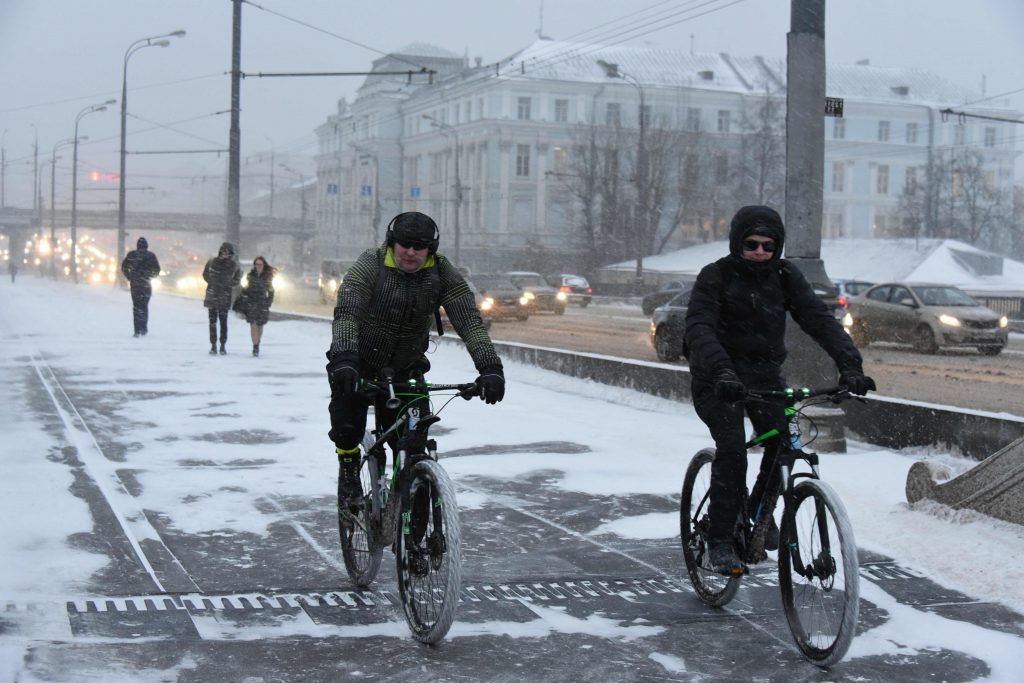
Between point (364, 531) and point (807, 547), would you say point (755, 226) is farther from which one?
point (364, 531)

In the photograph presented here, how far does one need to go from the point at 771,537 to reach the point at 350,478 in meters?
Answer: 1.93

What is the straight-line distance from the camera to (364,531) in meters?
6.07

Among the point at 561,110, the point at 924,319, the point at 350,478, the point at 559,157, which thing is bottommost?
the point at 350,478

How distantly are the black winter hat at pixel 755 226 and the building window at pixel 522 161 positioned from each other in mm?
90319

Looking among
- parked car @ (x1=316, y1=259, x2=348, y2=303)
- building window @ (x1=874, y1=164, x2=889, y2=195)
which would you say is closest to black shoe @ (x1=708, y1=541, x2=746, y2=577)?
parked car @ (x1=316, y1=259, x2=348, y2=303)

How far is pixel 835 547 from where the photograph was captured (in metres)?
4.98

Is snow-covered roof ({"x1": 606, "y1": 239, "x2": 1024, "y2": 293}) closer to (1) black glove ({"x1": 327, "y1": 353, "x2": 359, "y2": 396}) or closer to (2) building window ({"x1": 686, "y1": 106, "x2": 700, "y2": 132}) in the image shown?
(2) building window ({"x1": 686, "y1": 106, "x2": 700, "y2": 132})

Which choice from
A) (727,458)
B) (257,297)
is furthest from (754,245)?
(257,297)

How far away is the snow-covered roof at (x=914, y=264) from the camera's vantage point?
177ft

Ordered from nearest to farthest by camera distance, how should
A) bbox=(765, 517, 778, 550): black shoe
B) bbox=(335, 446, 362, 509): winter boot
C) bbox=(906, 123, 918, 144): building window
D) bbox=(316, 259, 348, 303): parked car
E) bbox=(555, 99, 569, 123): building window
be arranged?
bbox=(765, 517, 778, 550): black shoe < bbox=(335, 446, 362, 509): winter boot < bbox=(316, 259, 348, 303): parked car < bbox=(555, 99, 569, 123): building window < bbox=(906, 123, 918, 144): building window

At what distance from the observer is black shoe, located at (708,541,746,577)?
18.3 feet

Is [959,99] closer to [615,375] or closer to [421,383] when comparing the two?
[615,375]

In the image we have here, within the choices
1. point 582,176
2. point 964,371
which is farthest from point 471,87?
point 964,371

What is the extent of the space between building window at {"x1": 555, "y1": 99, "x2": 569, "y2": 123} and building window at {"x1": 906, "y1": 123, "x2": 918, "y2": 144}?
25.8 metres
